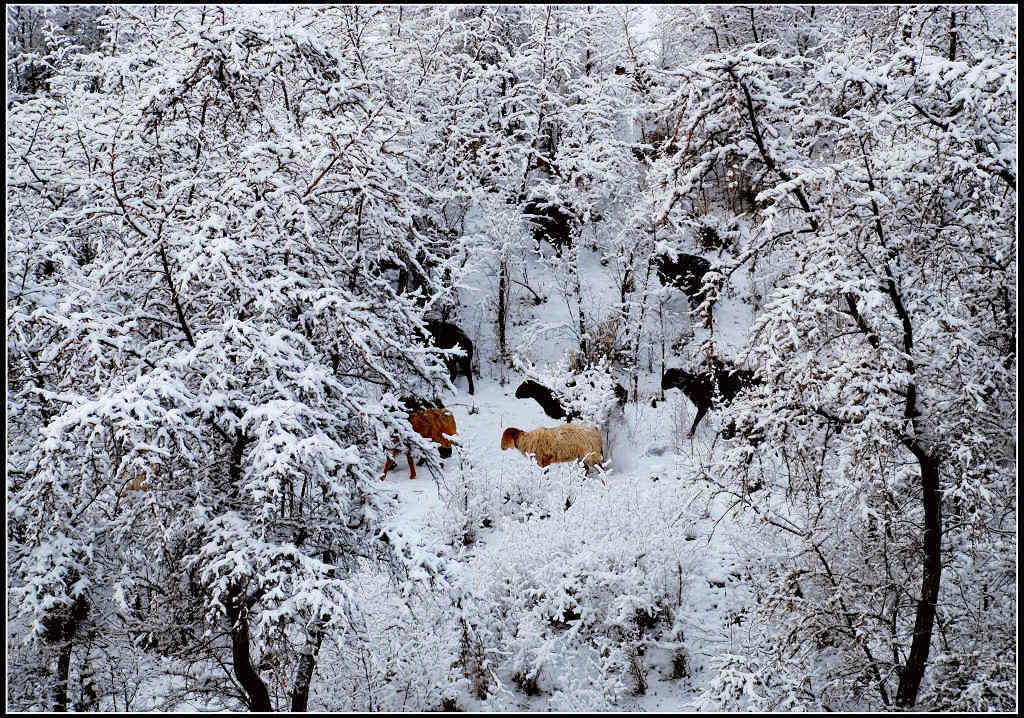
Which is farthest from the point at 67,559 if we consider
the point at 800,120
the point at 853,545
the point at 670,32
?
the point at 670,32

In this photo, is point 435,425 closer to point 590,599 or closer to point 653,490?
point 653,490

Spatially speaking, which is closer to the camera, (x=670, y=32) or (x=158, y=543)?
(x=158, y=543)

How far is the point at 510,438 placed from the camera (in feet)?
35.5

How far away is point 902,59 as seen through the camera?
3918mm

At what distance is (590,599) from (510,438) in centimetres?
394

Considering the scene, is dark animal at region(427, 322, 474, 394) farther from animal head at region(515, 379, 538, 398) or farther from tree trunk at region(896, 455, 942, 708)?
tree trunk at region(896, 455, 942, 708)

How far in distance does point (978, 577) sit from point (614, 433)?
21.1 feet

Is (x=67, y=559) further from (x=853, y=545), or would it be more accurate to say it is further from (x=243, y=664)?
(x=853, y=545)

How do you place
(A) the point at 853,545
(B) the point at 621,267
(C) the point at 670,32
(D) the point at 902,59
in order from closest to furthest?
1. (D) the point at 902,59
2. (A) the point at 853,545
3. (B) the point at 621,267
4. (C) the point at 670,32

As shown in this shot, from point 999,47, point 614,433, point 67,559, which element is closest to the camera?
point 999,47

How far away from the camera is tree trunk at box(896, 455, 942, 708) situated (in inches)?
158

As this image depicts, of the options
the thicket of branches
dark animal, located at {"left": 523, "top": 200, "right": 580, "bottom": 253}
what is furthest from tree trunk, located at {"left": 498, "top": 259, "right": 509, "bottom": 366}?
the thicket of branches

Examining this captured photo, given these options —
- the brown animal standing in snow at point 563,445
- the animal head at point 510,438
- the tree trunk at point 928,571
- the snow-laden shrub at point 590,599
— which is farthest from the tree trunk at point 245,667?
the animal head at point 510,438

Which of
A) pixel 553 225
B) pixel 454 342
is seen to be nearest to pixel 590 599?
pixel 454 342
